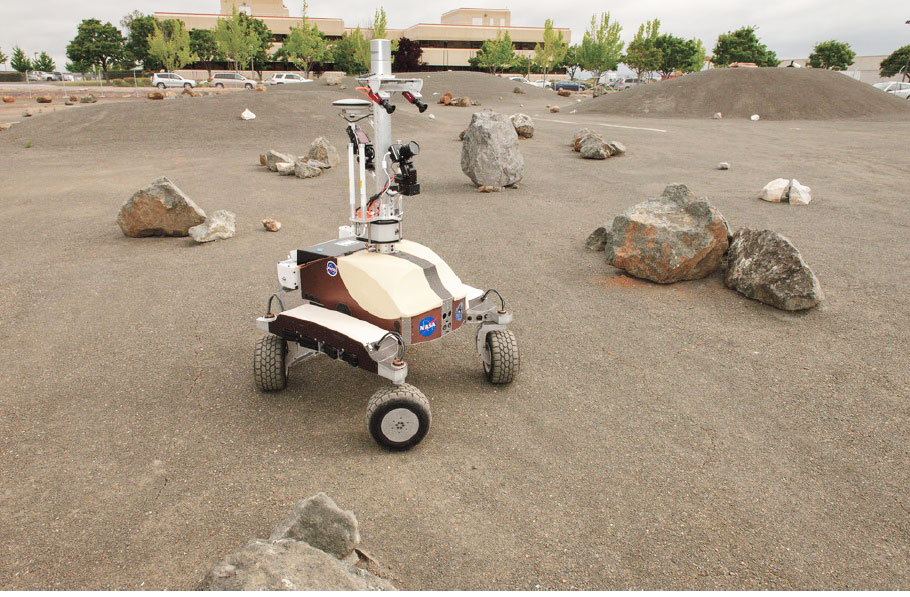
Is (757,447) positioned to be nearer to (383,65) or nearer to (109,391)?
(383,65)

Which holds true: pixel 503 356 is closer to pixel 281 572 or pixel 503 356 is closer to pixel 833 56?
pixel 281 572

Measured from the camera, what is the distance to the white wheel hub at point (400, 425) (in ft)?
15.7

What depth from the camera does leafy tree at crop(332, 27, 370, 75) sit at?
6003 cm

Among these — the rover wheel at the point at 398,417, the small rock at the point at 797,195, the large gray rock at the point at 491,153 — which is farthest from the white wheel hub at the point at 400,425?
the small rock at the point at 797,195

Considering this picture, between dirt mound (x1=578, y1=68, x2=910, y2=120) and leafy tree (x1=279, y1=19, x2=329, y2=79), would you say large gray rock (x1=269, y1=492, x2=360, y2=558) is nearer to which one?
dirt mound (x1=578, y1=68, x2=910, y2=120)

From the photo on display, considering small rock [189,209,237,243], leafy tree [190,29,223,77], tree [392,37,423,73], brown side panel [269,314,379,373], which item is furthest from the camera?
leafy tree [190,29,223,77]

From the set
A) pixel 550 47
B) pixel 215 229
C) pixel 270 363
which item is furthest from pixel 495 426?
pixel 550 47

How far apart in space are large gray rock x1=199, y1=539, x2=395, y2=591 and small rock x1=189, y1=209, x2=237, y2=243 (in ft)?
28.6

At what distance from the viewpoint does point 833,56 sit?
265 feet

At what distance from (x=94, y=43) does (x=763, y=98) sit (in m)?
79.8

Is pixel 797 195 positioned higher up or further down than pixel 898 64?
further down

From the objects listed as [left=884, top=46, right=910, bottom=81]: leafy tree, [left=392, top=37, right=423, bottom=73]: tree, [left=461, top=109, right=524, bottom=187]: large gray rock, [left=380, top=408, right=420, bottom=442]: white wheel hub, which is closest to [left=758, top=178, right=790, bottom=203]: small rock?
[left=461, top=109, right=524, bottom=187]: large gray rock

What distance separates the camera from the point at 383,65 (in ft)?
17.6

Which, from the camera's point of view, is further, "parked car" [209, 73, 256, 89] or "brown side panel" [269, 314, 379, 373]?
"parked car" [209, 73, 256, 89]
